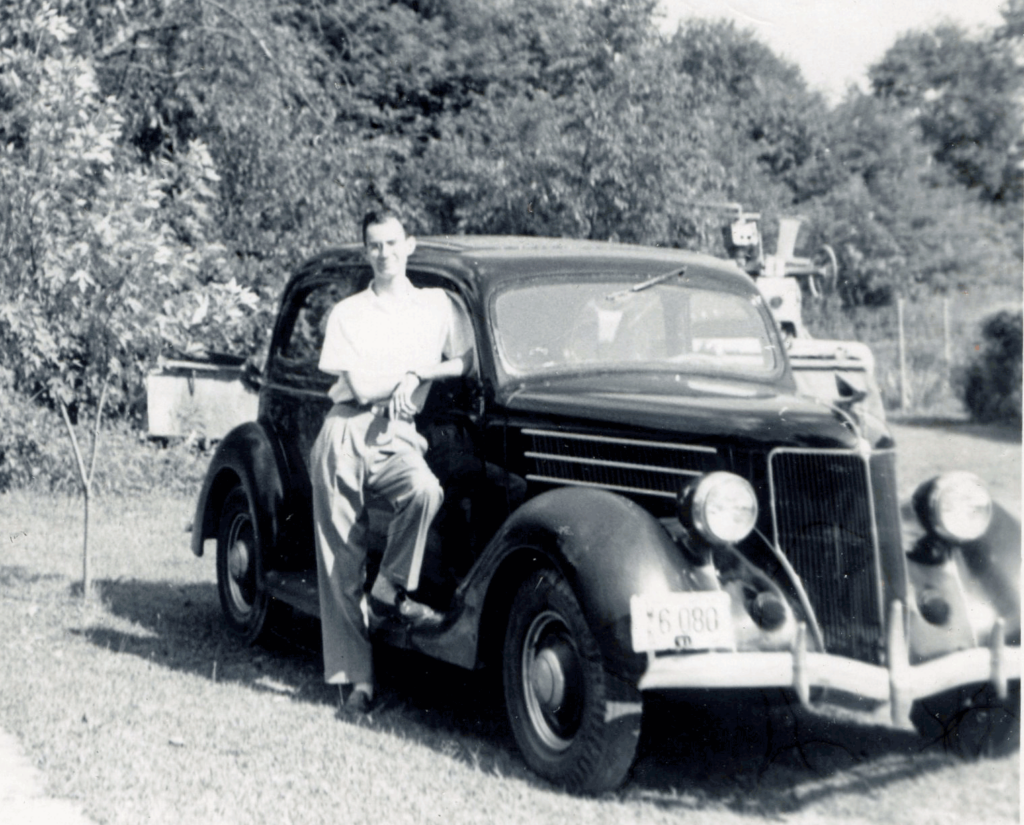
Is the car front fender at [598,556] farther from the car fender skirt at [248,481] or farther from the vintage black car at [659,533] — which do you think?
the car fender skirt at [248,481]

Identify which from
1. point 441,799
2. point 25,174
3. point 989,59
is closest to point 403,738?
point 441,799

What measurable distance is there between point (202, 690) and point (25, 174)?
3149mm

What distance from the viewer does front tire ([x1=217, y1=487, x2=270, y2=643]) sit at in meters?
6.61

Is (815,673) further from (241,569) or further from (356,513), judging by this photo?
(241,569)

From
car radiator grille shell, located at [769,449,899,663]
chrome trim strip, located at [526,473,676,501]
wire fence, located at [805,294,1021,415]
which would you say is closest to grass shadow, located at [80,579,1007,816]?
car radiator grille shell, located at [769,449,899,663]

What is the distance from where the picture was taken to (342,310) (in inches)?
218

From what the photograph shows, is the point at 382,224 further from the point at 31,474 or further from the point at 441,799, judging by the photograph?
the point at 31,474

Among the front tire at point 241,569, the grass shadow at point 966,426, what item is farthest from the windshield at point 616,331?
the grass shadow at point 966,426

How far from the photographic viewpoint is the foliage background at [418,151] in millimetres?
7570

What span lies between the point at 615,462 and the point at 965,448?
25.3ft

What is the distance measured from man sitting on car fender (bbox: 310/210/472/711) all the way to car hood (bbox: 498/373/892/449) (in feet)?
1.38

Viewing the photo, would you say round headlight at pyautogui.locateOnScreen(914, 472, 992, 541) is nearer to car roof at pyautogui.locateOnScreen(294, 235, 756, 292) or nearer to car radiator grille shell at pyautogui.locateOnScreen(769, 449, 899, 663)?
car radiator grille shell at pyautogui.locateOnScreen(769, 449, 899, 663)

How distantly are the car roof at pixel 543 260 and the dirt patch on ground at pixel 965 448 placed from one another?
3.84 meters

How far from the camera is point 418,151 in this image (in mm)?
24266
